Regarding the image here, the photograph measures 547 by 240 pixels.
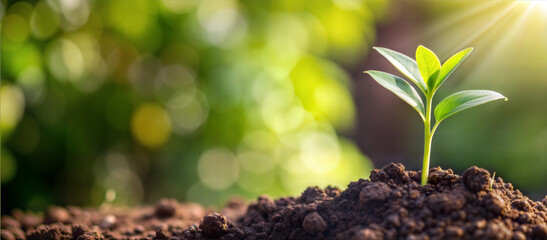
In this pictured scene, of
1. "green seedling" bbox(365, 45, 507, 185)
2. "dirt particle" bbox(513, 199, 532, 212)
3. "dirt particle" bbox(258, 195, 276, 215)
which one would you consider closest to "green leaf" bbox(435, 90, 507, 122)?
"green seedling" bbox(365, 45, 507, 185)

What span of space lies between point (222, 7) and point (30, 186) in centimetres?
155

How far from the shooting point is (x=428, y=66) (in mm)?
1000

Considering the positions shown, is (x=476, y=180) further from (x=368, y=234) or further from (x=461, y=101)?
(x=368, y=234)

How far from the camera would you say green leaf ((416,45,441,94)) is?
38.9 inches

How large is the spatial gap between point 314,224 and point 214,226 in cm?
23

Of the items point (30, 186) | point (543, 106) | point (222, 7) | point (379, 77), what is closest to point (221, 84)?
point (222, 7)

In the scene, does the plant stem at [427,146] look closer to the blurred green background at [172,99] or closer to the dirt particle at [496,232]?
the dirt particle at [496,232]

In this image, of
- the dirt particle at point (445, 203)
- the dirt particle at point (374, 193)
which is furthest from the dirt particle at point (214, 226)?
the dirt particle at point (445, 203)

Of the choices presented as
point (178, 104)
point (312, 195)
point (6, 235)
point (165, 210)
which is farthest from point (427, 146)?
point (178, 104)

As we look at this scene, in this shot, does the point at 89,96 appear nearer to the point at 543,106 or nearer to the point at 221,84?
the point at 221,84

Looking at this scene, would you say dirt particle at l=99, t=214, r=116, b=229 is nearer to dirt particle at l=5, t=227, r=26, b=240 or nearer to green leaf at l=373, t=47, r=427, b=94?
dirt particle at l=5, t=227, r=26, b=240

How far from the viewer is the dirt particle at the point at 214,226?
1.02 m

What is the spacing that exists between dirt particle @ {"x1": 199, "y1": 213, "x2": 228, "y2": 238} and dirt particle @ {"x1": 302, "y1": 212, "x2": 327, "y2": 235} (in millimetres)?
191

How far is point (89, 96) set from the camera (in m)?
2.87
